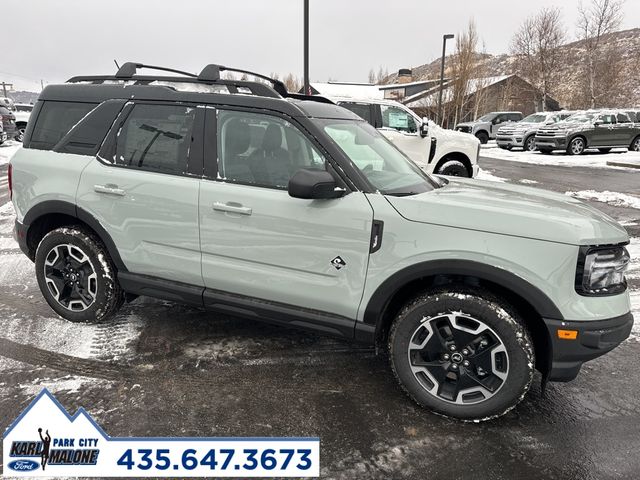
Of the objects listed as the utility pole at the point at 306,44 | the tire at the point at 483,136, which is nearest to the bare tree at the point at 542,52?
the tire at the point at 483,136

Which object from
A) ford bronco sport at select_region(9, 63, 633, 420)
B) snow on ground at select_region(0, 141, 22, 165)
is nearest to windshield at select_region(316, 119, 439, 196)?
ford bronco sport at select_region(9, 63, 633, 420)

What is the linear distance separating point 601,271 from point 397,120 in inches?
324

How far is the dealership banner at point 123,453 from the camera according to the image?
2.30m

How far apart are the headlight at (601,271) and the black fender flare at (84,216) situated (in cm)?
312

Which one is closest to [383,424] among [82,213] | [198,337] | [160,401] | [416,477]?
[416,477]

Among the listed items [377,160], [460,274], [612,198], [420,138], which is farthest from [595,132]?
[460,274]

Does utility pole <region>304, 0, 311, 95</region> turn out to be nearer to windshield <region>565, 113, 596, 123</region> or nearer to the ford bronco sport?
the ford bronco sport

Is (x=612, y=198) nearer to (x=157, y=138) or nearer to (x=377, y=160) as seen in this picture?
(x=377, y=160)

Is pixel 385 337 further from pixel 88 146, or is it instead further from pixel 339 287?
pixel 88 146

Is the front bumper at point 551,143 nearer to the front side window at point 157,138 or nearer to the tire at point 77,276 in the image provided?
the front side window at point 157,138

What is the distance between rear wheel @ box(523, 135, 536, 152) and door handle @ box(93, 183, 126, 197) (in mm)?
23497

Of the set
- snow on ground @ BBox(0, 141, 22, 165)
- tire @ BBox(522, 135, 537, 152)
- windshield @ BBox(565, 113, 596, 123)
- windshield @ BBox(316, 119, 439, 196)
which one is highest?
windshield @ BBox(565, 113, 596, 123)

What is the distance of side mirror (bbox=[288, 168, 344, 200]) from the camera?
8.91 ft

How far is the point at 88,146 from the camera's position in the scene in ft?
11.9
